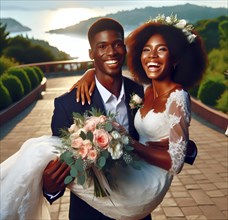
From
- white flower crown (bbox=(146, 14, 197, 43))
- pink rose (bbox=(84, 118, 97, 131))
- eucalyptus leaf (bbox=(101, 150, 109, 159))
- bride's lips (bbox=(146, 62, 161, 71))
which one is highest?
white flower crown (bbox=(146, 14, 197, 43))

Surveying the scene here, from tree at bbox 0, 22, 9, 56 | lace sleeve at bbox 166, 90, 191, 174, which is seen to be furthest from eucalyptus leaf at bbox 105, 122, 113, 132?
tree at bbox 0, 22, 9, 56

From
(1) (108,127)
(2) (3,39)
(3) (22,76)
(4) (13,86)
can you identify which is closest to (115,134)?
(1) (108,127)

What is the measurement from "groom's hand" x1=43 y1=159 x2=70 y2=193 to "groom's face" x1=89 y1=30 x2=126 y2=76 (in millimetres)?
729

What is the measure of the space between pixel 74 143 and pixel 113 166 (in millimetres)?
284

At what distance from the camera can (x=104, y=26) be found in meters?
2.54

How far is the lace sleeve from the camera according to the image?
7.82 ft

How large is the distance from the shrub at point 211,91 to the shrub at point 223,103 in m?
0.41

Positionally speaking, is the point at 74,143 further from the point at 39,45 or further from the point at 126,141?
the point at 39,45

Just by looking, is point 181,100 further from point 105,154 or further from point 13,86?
point 13,86

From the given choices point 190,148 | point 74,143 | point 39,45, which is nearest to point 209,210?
point 190,148

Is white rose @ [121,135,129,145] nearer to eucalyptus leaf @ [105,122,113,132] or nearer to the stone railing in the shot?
eucalyptus leaf @ [105,122,113,132]

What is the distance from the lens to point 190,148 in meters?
2.77

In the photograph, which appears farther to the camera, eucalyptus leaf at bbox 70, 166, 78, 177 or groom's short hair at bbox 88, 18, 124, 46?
groom's short hair at bbox 88, 18, 124, 46

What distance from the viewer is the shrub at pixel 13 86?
1292 centimetres
